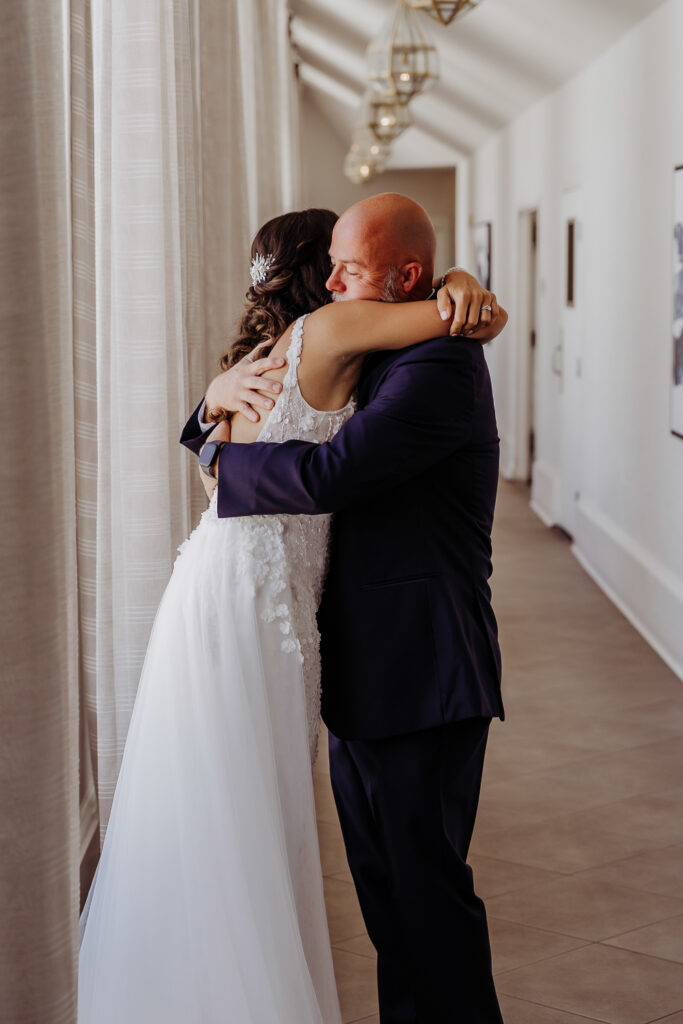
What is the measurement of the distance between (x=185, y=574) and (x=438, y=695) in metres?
0.52

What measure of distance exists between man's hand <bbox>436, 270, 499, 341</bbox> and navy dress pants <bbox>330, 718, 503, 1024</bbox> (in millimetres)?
735

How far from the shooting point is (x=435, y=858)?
82.3 inches

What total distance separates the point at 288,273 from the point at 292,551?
0.53 meters

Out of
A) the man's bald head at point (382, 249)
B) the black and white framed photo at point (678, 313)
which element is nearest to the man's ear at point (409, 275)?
the man's bald head at point (382, 249)

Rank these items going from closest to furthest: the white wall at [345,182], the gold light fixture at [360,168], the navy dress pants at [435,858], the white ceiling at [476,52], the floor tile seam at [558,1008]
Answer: the navy dress pants at [435,858]
the floor tile seam at [558,1008]
the white ceiling at [476,52]
the gold light fixture at [360,168]
the white wall at [345,182]

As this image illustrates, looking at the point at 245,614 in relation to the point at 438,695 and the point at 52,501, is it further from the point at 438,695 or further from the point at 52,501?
the point at 52,501

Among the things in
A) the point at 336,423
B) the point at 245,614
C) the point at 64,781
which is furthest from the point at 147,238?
the point at 64,781

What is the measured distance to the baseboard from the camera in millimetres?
5387

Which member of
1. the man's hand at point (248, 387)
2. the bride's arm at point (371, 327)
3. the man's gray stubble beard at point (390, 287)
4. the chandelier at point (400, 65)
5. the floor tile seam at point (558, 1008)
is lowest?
the floor tile seam at point (558, 1008)

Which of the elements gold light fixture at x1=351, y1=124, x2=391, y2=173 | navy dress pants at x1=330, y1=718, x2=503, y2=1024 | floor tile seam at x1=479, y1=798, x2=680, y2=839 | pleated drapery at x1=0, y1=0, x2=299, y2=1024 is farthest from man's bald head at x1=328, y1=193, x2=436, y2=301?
gold light fixture at x1=351, y1=124, x2=391, y2=173

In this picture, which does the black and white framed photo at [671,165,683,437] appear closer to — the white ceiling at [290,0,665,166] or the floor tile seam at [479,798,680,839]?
the white ceiling at [290,0,665,166]

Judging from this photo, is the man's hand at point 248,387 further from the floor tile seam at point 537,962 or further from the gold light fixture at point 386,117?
the gold light fixture at point 386,117

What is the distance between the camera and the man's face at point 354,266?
1.92m

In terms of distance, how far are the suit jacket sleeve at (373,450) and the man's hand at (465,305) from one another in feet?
0.14
